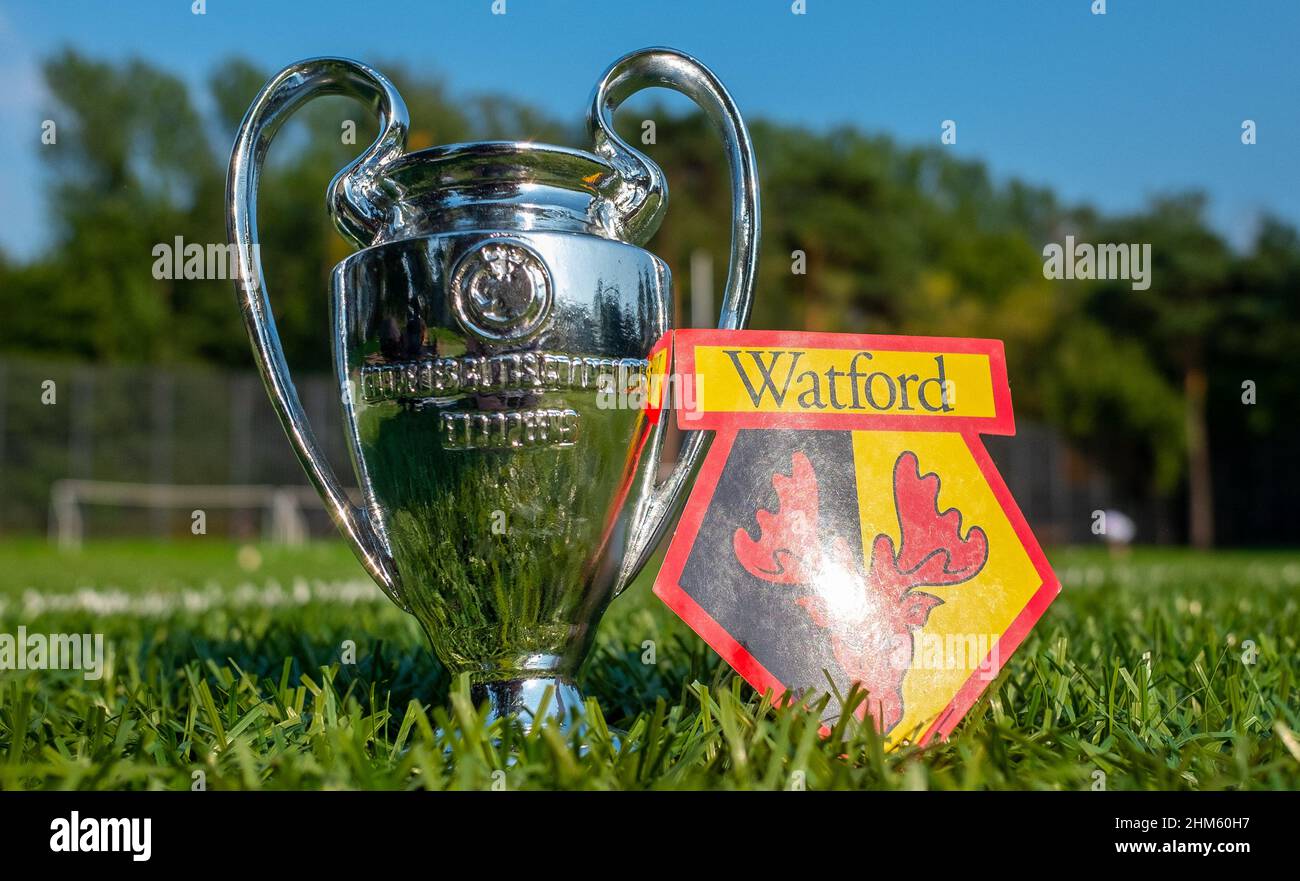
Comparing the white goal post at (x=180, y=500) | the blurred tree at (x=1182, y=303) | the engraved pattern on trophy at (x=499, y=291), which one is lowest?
the white goal post at (x=180, y=500)

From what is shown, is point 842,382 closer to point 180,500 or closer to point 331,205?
point 331,205

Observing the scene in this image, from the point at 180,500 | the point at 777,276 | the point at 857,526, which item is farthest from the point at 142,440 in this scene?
the point at 857,526

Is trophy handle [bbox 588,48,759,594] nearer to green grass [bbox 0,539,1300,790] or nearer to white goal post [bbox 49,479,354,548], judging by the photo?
green grass [bbox 0,539,1300,790]

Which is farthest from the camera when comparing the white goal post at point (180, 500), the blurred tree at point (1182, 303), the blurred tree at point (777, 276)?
the blurred tree at point (1182, 303)

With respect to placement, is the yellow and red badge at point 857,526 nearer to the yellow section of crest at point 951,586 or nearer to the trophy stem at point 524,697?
the yellow section of crest at point 951,586

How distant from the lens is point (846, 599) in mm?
1468

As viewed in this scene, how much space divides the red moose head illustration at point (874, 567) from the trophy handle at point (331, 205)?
0.57m

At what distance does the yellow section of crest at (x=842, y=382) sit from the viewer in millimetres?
1491

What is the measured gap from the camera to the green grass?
1.21 meters

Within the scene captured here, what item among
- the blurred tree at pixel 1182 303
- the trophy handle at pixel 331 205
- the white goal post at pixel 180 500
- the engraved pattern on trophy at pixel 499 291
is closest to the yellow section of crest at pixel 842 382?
the engraved pattern on trophy at pixel 499 291

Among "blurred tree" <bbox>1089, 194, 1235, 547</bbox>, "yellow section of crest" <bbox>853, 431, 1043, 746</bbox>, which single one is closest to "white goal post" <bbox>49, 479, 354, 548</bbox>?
"yellow section of crest" <bbox>853, 431, 1043, 746</bbox>
